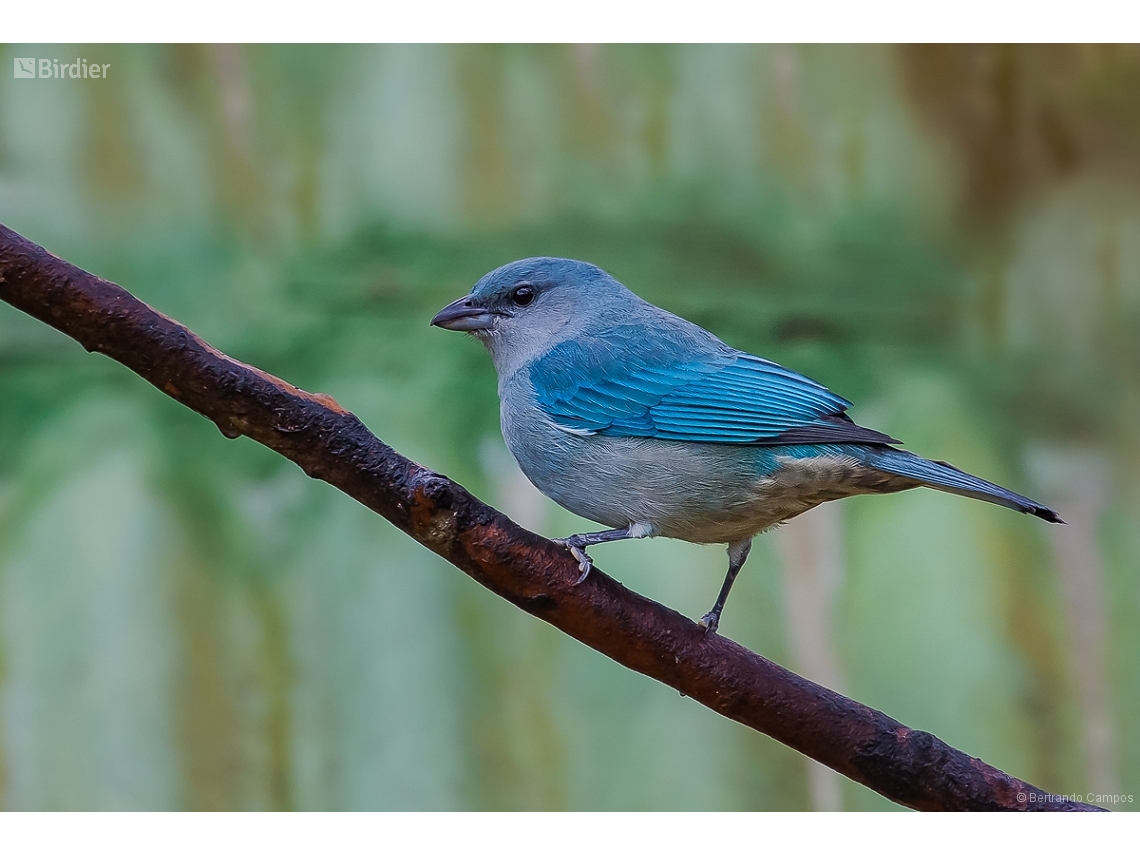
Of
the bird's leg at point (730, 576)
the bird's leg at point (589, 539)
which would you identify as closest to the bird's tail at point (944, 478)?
the bird's leg at point (730, 576)

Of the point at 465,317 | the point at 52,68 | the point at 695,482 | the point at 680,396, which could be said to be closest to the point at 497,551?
the point at 695,482

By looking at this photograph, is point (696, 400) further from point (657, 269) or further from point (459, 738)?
point (459, 738)

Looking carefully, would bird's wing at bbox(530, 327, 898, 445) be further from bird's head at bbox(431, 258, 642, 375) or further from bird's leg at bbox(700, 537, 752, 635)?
bird's leg at bbox(700, 537, 752, 635)

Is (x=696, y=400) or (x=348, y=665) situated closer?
(x=696, y=400)

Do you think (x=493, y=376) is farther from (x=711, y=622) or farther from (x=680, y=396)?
(x=711, y=622)

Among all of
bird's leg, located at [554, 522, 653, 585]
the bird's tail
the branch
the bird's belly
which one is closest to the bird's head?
the bird's belly

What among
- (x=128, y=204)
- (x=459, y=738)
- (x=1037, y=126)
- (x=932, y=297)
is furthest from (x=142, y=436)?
(x=1037, y=126)

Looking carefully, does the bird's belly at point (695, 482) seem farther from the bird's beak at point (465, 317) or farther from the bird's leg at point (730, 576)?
the bird's beak at point (465, 317)

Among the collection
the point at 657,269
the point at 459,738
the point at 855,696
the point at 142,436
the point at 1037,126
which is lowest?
the point at 459,738

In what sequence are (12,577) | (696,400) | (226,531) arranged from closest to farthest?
(696,400), (12,577), (226,531)
